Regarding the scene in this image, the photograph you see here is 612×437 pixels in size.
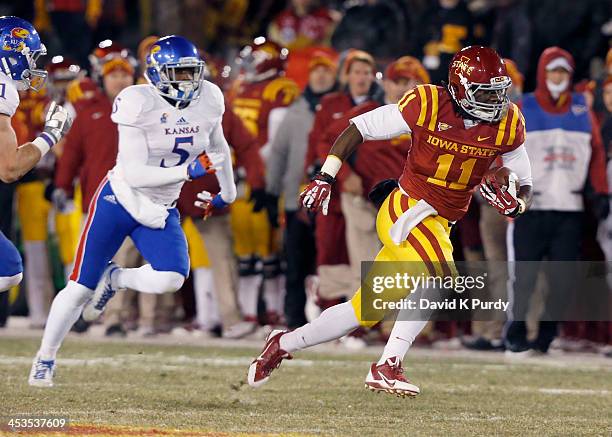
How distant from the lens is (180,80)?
8.12 meters

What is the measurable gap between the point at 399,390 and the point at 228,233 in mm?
4108

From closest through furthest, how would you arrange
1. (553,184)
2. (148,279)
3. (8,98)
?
1. (8,98)
2. (148,279)
3. (553,184)

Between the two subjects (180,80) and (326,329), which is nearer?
(326,329)

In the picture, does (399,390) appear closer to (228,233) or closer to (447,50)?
(228,233)

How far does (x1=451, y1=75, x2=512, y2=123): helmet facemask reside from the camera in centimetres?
A: 734

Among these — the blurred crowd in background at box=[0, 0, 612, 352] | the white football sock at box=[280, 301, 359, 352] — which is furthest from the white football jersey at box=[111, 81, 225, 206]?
the blurred crowd in background at box=[0, 0, 612, 352]

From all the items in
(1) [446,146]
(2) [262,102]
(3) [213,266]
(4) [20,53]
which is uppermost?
(4) [20,53]

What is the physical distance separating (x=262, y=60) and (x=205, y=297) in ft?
6.20

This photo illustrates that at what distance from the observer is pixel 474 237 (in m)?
10.8

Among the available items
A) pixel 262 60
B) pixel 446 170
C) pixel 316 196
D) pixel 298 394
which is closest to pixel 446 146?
pixel 446 170

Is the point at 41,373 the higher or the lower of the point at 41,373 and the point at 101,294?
the lower

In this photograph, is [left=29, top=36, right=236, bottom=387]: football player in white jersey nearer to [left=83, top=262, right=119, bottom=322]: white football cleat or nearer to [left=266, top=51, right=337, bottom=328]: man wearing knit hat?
[left=83, top=262, right=119, bottom=322]: white football cleat

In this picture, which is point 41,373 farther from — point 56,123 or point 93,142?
point 93,142

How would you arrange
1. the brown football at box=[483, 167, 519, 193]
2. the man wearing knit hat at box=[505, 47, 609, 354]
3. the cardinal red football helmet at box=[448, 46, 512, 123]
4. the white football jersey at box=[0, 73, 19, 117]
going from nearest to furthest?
the white football jersey at box=[0, 73, 19, 117] → the cardinal red football helmet at box=[448, 46, 512, 123] → the brown football at box=[483, 167, 519, 193] → the man wearing knit hat at box=[505, 47, 609, 354]
